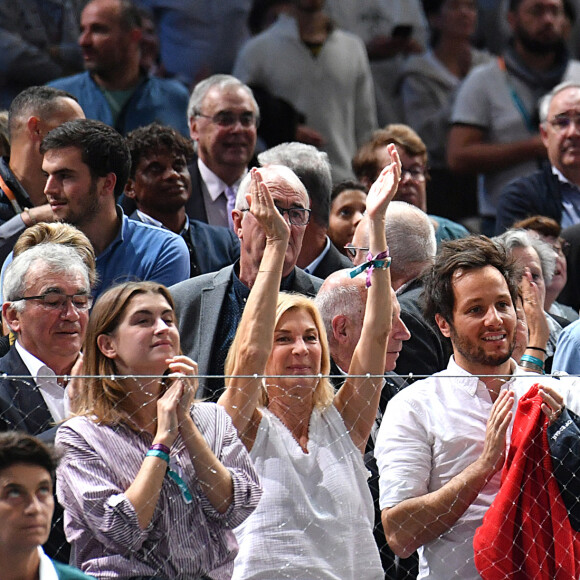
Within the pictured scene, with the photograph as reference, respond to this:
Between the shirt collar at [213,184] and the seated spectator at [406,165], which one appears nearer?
the shirt collar at [213,184]

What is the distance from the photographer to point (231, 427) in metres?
3.80

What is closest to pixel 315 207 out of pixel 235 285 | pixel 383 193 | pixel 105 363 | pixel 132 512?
pixel 235 285

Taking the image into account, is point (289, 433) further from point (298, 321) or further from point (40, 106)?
point (40, 106)

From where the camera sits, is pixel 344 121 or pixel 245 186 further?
pixel 344 121

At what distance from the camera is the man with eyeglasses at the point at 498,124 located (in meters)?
7.52

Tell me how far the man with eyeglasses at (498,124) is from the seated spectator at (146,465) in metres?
3.92

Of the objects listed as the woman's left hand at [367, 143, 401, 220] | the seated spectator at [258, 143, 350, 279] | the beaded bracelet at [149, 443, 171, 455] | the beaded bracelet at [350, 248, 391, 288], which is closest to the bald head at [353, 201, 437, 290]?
the seated spectator at [258, 143, 350, 279]

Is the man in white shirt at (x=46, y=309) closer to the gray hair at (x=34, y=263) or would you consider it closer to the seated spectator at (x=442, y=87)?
the gray hair at (x=34, y=263)

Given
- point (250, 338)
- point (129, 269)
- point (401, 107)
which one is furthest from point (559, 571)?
point (401, 107)

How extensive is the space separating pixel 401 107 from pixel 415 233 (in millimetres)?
3106

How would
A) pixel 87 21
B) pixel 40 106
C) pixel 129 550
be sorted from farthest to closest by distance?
pixel 87 21
pixel 40 106
pixel 129 550

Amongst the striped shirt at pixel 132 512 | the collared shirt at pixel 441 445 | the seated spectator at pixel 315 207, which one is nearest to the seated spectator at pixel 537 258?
the seated spectator at pixel 315 207

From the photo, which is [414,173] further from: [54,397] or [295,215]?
[54,397]

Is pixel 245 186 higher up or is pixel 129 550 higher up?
pixel 245 186
